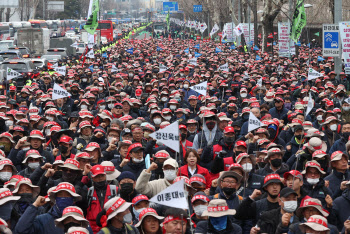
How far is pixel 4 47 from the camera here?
4488 centimetres

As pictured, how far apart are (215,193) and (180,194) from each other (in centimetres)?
167

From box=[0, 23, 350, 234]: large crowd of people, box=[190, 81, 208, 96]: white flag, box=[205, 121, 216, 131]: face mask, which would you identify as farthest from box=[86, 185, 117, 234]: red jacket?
box=[190, 81, 208, 96]: white flag

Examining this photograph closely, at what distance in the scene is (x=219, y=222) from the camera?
21.7 ft

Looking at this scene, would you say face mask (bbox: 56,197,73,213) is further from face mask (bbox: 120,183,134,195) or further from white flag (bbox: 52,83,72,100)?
white flag (bbox: 52,83,72,100)

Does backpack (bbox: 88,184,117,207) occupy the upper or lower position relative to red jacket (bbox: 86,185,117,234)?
upper

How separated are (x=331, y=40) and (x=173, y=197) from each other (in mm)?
15613

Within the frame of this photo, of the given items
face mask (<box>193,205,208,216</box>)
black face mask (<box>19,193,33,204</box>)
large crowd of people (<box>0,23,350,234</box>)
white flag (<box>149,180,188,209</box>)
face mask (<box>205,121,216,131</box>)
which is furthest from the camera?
face mask (<box>205,121,216,131</box>)

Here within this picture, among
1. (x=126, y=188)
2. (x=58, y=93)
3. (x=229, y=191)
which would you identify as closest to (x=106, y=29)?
(x=58, y=93)

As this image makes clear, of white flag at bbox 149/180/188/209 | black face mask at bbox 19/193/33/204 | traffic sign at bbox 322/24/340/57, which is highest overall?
traffic sign at bbox 322/24/340/57

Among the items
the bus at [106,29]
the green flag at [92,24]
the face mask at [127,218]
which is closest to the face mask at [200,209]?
the face mask at [127,218]

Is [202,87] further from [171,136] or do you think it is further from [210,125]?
[171,136]

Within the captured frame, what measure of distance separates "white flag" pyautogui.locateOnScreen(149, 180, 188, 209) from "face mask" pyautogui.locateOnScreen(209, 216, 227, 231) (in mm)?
333

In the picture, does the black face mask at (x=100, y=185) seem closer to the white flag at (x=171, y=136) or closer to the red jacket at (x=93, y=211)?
the red jacket at (x=93, y=211)

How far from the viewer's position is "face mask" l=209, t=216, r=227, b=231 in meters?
6.61
